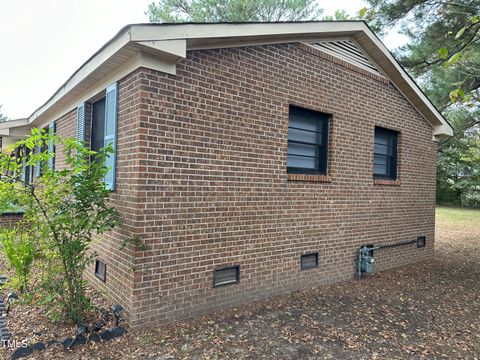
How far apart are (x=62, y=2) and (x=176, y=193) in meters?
→ 13.9

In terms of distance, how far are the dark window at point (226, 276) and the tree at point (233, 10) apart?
16366 millimetres

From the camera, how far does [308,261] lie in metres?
5.82

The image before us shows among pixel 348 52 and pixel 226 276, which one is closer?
pixel 226 276

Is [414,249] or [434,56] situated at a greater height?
[434,56]

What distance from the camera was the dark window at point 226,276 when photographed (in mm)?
4630

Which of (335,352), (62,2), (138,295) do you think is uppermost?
(62,2)

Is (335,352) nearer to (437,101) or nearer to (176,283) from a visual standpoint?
(176,283)

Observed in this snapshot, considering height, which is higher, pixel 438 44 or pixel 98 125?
pixel 438 44

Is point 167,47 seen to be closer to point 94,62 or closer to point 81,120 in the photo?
point 94,62

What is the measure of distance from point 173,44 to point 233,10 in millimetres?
16133

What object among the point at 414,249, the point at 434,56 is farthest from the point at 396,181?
the point at 434,56

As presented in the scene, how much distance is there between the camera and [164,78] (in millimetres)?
4066

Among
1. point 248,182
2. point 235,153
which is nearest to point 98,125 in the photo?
point 235,153

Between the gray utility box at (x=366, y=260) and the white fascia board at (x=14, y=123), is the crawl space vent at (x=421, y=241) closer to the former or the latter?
the gray utility box at (x=366, y=260)
